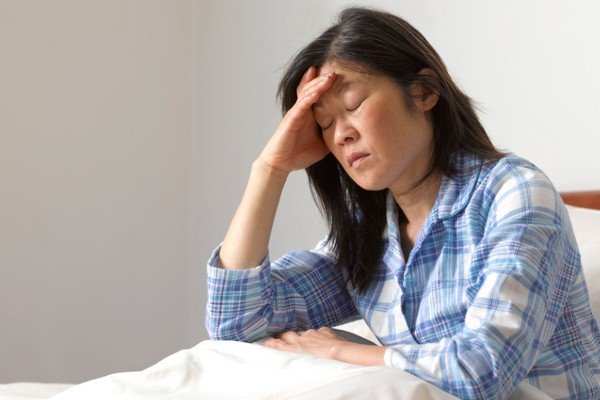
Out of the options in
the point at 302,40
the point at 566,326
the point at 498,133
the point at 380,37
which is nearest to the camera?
the point at 566,326

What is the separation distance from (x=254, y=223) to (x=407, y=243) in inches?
10.9

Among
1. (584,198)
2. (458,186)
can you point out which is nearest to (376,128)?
(458,186)

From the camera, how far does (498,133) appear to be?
2.18 meters

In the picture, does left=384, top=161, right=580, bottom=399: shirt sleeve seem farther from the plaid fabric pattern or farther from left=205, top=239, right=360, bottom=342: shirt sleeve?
left=205, top=239, right=360, bottom=342: shirt sleeve

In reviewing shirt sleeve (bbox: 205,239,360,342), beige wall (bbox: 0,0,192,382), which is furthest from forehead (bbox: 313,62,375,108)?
beige wall (bbox: 0,0,192,382)

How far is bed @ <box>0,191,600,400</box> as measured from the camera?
40.9 inches

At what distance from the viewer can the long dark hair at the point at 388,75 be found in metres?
1.47

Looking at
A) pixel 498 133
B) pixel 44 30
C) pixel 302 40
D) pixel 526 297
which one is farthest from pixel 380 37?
pixel 44 30

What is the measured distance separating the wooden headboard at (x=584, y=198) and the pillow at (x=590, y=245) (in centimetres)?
11

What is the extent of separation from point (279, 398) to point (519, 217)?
1.43 ft

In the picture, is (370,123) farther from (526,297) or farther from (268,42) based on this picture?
(268,42)

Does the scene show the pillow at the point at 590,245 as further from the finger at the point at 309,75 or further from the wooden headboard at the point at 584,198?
the finger at the point at 309,75

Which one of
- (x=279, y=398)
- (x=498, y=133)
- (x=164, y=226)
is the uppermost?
(x=498, y=133)

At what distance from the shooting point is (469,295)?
1311 mm
